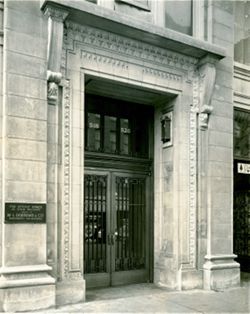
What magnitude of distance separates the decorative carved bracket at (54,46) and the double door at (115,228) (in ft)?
7.71

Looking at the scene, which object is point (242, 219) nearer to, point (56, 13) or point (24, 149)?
point (24, 149)

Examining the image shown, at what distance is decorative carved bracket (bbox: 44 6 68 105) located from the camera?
769cm

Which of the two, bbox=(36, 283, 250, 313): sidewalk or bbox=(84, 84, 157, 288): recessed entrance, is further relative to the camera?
bbox=(84, 84, 157, 288): recessed entrance

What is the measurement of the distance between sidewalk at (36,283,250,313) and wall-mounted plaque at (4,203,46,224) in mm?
1579

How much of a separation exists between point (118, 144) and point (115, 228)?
6.41ft

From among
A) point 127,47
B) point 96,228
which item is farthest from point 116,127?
point 96,228

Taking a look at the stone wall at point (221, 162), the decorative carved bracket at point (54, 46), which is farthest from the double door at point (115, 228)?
the decorative carved bracket at point (54, 46)

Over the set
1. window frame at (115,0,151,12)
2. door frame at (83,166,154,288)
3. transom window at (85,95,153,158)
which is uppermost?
window frame at (115,0,151,12)

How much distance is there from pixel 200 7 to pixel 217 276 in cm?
625

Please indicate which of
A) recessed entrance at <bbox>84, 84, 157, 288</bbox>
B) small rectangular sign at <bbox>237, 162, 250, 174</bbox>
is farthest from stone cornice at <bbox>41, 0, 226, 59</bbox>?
small rectangular sign at <bbox>237, 162, 250, 174</bbox>

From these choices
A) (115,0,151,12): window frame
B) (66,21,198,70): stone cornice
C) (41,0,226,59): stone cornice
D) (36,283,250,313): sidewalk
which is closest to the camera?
(36,283,250,313): sidewalk

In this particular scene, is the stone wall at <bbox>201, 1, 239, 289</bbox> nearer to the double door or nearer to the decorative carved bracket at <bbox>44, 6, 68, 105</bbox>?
the double door

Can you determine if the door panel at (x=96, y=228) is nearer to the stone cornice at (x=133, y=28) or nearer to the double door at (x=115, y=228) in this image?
the double door at (x=115, y=228)

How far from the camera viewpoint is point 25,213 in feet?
24.1
